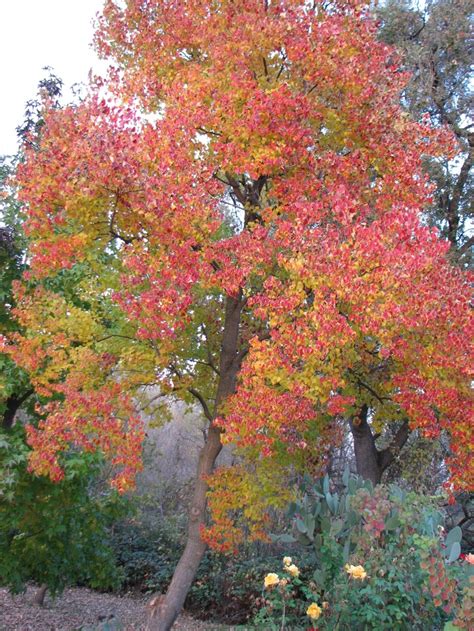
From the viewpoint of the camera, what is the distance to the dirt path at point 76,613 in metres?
9.03

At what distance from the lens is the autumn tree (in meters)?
5.82

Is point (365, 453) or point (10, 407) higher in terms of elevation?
point (10, 407)

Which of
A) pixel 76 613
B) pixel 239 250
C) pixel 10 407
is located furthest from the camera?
pixel 76 613

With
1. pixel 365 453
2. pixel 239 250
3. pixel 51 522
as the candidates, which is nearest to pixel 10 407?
pixel 51 522

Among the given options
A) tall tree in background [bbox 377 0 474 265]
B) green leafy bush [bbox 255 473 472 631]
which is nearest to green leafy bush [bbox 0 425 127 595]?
green leafy bush [bbox 255 473 472 631]

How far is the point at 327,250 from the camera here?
222 inches

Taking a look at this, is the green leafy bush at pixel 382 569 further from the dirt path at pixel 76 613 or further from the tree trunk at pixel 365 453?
the tree trunk at pixel 365 453

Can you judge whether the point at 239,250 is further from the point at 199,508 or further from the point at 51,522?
the point at 51,522

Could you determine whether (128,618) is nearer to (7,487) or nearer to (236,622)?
(236,622)

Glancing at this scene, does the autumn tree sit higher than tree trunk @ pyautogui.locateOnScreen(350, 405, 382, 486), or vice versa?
the autumn tree

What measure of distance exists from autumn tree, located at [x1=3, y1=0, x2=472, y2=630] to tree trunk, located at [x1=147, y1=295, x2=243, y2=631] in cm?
3

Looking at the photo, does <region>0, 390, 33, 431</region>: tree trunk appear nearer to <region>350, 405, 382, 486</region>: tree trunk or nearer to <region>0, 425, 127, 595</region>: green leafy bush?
<region>0, 425, 127, 595</region>: green leafy bush

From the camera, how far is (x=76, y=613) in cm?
1024

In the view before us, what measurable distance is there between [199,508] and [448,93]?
8890mm
